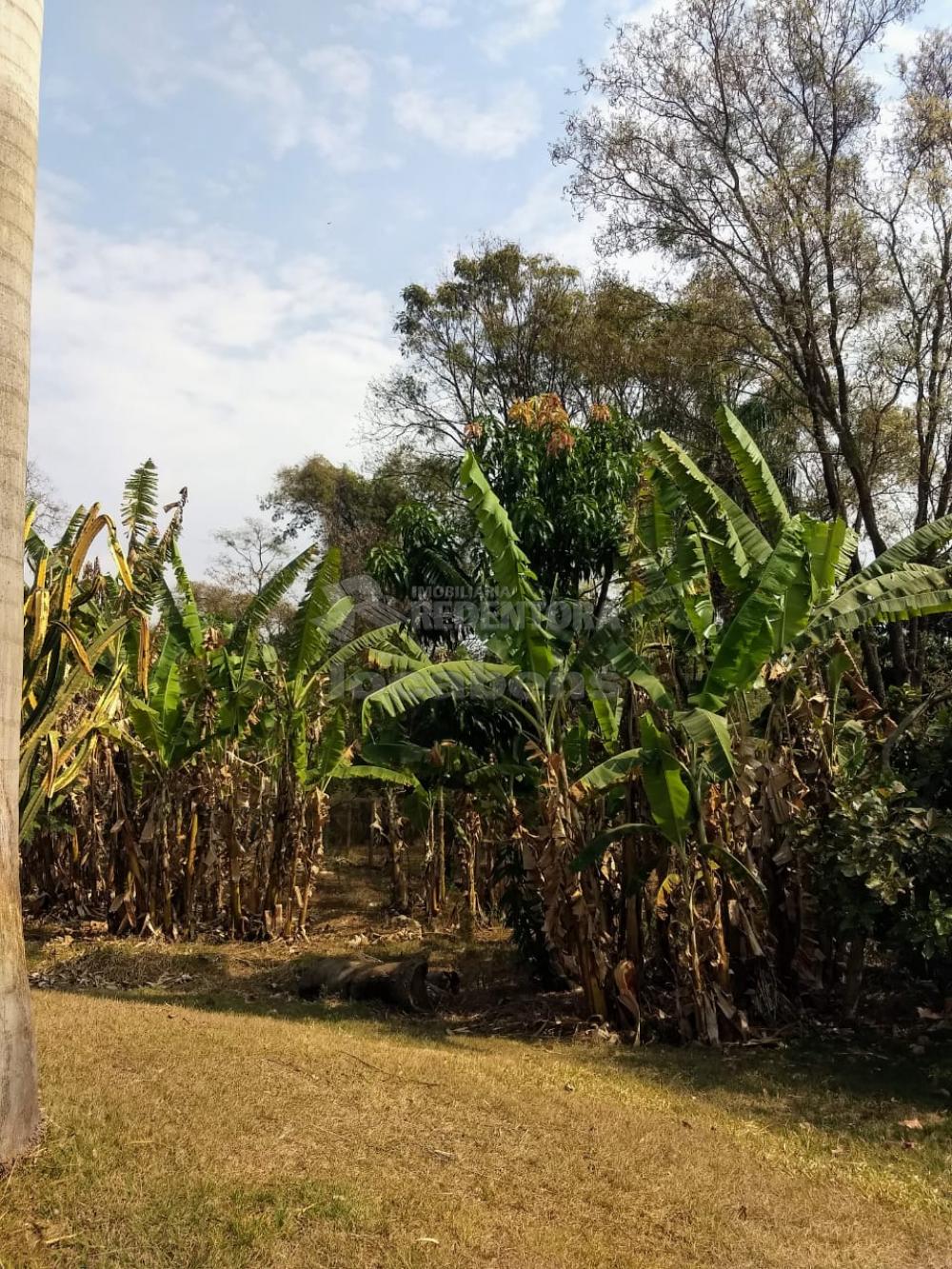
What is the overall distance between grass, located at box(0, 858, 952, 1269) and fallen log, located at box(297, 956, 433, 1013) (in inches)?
50.3

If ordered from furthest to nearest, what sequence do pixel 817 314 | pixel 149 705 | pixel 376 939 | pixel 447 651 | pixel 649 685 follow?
pixel 817 314 < pixel 447 651 < pixel 376 939 < pixel 149 705 < pixel 649 685

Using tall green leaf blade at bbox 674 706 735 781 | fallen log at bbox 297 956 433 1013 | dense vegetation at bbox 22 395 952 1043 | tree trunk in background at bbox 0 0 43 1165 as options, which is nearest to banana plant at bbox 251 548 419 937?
dense vegetation at bbox 22 395 952 1043

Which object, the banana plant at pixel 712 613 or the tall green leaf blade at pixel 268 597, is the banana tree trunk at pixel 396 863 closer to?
the tall green leaf blade at pixel 268 597

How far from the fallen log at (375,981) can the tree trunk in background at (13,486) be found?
4.70 metres

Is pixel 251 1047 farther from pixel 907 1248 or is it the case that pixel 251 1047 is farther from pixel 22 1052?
pixel 907 1248

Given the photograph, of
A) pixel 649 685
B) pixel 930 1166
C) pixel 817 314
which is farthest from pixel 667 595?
pixel 817 314

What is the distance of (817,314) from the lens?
586 inches

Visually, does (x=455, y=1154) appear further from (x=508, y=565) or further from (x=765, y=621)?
(x=508, y=565)

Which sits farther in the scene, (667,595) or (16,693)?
(667,595)

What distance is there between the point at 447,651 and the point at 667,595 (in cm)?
591

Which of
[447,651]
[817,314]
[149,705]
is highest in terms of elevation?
[817,314]

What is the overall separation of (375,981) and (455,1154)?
3.96 metres

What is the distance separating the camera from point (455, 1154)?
4.57 metres

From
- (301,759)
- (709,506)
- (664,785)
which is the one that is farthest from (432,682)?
(301,759)
